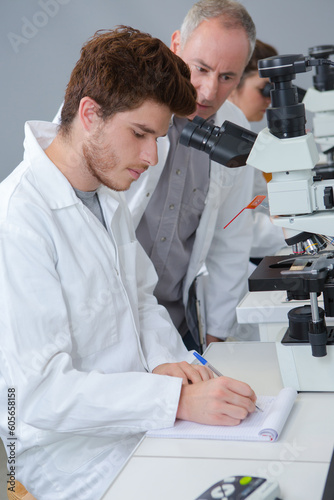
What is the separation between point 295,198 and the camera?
1184 mm

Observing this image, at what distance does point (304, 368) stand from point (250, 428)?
21 centimetres

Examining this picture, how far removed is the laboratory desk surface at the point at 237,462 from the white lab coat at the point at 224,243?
0.94 m

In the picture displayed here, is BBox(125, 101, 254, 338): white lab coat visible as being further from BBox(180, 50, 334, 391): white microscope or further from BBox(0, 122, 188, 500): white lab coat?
BBox(180, 50, 334, 391): white microscope

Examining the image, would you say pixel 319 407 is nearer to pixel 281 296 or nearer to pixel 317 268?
pixel 317 268

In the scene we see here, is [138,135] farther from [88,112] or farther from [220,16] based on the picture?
[220,16]

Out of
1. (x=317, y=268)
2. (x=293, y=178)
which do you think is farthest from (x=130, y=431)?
(x=293, y=178)

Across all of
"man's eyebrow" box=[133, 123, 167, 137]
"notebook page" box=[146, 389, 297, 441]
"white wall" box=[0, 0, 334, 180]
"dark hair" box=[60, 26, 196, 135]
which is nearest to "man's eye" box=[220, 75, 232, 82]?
"dark hair" box=[60, 26, 196, 135]

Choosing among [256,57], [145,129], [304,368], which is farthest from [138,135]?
[256,57]

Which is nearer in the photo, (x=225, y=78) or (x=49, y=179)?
(x=49, y=179)

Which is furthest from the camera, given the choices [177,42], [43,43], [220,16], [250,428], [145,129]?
[43,43]

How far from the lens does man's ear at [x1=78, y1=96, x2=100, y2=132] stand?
135 cm

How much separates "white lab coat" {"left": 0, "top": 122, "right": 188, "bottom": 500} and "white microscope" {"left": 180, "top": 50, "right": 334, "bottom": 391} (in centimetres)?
28

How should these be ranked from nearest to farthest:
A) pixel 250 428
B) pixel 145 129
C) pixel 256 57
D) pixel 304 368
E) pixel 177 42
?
pixel 250 428, pixel 304 368, pixel 145 129, pixel 177 42, pixel 256 57

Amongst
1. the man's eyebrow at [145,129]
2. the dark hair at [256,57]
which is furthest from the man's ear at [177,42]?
the dark hair at [256,57]
